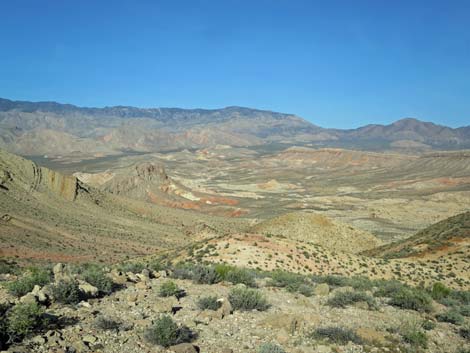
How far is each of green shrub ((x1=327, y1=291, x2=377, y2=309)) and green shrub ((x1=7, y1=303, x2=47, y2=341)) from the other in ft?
23.4

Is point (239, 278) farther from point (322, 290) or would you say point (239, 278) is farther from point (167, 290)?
point (167, 290)

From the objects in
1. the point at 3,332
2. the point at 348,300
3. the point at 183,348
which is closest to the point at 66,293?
the point at 3,332

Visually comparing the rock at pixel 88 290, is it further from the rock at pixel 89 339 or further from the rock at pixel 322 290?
the rock at pixel 322 290

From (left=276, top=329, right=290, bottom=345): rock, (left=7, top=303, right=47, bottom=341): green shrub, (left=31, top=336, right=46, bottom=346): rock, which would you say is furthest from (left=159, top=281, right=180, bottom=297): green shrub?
(left=31, top=336, right=46, bottom=346): rock

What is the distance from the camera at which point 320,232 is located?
39.4 metres

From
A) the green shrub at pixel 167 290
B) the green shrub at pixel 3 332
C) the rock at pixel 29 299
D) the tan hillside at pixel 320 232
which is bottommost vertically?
the tan hillside at pixel 320 232

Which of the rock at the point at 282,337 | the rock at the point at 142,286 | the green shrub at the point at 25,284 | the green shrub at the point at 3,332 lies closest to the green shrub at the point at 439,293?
the rock at the point at 282,337

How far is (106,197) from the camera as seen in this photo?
5491cm

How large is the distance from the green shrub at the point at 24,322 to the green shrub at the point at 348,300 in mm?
7135

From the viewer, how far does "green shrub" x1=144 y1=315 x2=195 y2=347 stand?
746 centimetres

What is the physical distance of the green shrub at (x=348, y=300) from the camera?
1134cm

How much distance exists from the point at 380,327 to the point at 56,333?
6.76 m

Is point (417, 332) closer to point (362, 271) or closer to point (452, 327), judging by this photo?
point (452, 327)

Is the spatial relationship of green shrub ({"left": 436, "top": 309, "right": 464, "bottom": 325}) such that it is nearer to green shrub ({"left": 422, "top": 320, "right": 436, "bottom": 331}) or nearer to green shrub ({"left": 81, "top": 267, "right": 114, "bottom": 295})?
green shrub ({"left": 422, "top": 320, "right": 436, "bottom": 331})
